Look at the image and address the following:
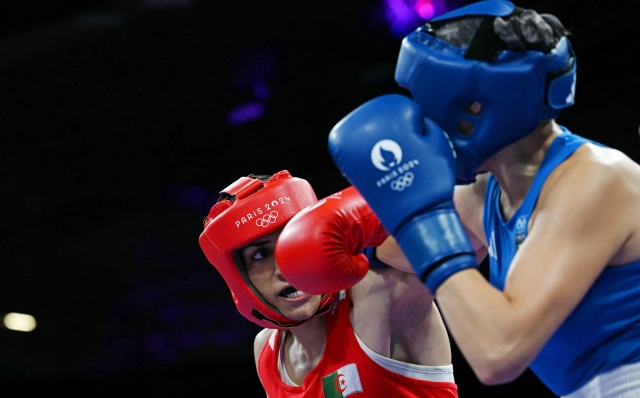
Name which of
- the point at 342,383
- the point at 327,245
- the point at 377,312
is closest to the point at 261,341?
the point at 342,383

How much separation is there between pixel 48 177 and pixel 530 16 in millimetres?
4385

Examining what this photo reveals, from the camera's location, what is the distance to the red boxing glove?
1.55 metres

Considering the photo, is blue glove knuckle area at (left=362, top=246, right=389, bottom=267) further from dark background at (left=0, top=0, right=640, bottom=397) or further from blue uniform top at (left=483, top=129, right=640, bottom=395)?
dark background at (left=0, top=0, right=640, bottom=397)

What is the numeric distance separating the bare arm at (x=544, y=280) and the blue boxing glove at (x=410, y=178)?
0.06 meters

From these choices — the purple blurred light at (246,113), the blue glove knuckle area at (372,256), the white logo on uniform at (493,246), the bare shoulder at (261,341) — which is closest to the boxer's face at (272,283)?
the blue glove knuckle area at (372,256)

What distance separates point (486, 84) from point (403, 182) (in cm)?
25

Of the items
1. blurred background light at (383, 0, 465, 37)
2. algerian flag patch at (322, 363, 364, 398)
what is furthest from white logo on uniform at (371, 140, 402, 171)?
blurred background light at (383, 0, 465, 37)

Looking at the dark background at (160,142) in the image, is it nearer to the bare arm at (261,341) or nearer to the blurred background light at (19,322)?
the blurred background light at (19,322)

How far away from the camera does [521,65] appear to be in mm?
1381

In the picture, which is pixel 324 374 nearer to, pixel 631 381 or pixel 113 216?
pixel 631 381

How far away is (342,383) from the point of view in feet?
7.08

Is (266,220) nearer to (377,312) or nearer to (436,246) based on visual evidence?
(377,312)

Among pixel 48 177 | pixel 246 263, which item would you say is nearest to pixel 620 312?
pixel 246 263

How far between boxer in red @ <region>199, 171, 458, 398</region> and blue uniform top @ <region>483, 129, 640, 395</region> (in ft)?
1.81
